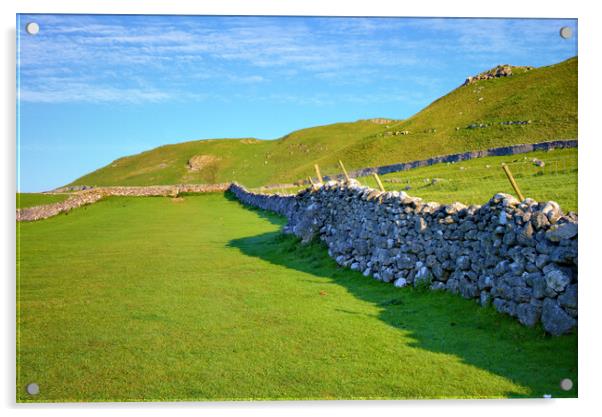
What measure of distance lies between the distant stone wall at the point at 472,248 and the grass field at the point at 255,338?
299mm

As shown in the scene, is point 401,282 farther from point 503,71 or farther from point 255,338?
point 503,71

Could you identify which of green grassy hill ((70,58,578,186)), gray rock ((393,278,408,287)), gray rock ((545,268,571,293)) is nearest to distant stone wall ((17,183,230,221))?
green grassy hill ((70,58,578,186))

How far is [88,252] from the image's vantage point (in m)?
12.9

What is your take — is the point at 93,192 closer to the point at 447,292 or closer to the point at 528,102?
the point at 447,292

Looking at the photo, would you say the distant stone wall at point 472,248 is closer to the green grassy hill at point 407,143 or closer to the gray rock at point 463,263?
the gray rock at point 463,263

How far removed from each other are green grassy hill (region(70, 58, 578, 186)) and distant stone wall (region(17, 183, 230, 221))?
0.85 m

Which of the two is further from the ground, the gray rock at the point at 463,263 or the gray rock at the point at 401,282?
the gray rock at the point at 463,263

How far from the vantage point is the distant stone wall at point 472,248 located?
6.29 m

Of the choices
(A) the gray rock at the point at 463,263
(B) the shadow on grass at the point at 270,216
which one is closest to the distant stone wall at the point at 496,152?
(B) the shadow on grass at the point at 270,216

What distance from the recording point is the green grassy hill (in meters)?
32.9

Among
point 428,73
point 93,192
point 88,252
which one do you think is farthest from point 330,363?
point 93,192

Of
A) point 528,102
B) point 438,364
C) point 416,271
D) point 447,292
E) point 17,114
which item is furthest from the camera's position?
point 528,102

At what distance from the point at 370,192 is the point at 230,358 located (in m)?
6.36

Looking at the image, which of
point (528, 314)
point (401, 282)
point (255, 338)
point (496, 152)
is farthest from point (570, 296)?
point (496, 152)
